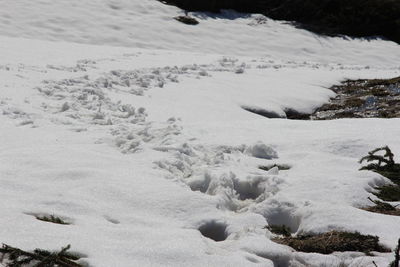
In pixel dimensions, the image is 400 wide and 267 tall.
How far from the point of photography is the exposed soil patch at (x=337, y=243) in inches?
149

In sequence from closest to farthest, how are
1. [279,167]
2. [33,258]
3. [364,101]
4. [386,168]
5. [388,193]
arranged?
1. [33,258]
2. [388,193]
3. [386,168]
4. [279,167]
5. [364,101]

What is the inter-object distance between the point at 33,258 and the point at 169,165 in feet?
9.22

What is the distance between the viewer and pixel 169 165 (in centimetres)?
576

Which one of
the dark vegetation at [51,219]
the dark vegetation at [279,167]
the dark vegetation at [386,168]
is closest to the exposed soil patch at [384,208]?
the dark vegetation at [386,168]

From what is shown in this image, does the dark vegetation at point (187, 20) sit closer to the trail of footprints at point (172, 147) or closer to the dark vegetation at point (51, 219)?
the trail of footprints at point (172, 147)

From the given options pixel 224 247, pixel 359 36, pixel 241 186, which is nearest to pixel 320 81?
pixel 241 186

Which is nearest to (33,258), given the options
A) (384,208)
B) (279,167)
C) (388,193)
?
(384,208)

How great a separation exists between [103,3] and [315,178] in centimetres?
2871

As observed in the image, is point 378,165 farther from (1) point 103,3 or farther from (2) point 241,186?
(1) point 103,3

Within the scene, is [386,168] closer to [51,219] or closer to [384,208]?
[384,208]

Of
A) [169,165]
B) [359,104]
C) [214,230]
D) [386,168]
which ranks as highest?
[359,104]

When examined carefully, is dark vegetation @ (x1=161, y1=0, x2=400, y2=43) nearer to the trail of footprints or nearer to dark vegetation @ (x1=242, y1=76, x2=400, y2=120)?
dark vegetation @ (x1=242, y1=76, x2=400, y2=120)

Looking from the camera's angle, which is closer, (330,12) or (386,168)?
(386,168)

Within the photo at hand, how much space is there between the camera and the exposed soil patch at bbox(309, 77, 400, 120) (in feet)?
42.0
